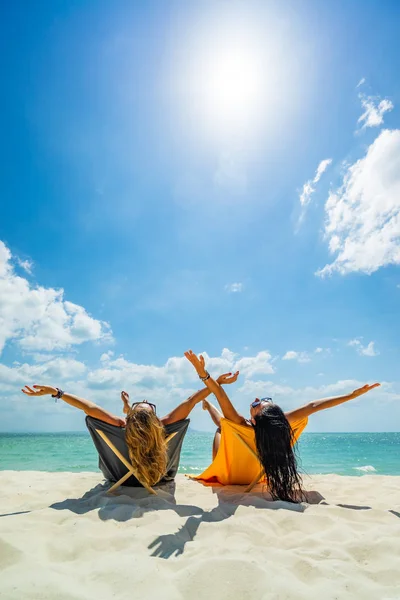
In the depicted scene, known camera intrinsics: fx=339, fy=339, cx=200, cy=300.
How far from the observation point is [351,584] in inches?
75.5

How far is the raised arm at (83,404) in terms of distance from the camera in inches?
151

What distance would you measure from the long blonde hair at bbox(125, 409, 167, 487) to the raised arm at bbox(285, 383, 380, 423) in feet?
5.36

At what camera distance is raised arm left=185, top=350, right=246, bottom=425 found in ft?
13.5

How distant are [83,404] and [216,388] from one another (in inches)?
62.8

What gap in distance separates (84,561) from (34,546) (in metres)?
0.41

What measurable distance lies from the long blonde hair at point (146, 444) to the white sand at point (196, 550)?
0.34 m

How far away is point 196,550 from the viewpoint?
234cm

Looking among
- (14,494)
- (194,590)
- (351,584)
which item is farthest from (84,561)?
(14,494)

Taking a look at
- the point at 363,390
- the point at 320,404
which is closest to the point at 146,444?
the point at 320,404

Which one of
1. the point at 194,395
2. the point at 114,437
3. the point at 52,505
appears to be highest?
the point at 194,395

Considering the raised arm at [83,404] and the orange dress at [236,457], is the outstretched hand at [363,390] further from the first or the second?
the raised arm at [83,404]

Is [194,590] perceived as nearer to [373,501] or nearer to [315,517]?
[315,517]

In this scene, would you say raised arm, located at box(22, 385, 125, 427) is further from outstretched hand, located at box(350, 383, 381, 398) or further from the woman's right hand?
outstretched hand, located at box(350, 383, 381, 398)

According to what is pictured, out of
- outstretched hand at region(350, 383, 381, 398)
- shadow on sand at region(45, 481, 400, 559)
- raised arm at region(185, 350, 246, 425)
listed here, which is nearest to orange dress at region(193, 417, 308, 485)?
raised arm at region(185, 350, 246, 425)
